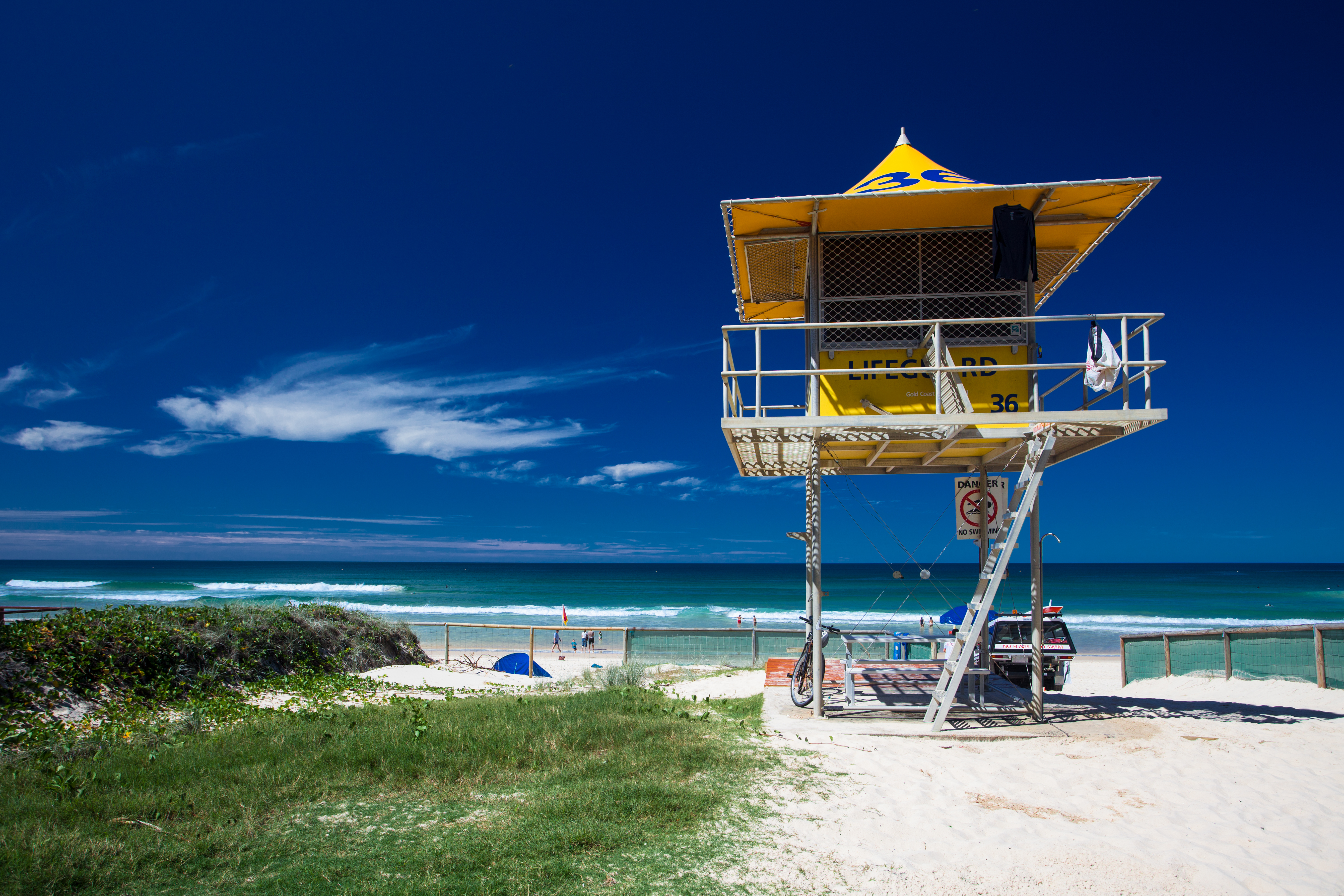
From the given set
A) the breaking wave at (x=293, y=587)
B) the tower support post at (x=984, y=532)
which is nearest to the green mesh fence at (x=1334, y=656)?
the tower support post at (x=984, y=532)

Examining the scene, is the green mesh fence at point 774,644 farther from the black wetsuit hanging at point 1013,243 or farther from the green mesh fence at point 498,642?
the black wetsuit hanging at point 1013,243

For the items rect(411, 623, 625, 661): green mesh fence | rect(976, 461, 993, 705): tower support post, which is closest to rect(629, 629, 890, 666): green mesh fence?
rect(411, 623, 625, 661): green mesh fence

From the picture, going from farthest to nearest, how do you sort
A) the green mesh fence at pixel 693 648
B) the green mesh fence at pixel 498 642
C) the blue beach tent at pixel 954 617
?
1. the green mesh fence at pixel 498 642
2. the green mesh fence at pixel 693 648
3. the blue beach tent at pixel 954 617

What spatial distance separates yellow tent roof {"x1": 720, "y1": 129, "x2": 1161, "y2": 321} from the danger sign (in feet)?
11.1

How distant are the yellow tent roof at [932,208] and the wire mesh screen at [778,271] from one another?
26 cm

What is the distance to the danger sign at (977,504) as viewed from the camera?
11102mm

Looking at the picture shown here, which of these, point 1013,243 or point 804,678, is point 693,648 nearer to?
point 804,678

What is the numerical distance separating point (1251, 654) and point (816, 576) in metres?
8.76

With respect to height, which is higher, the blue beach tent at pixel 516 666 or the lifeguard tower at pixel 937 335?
the lifeguard tower at pixel 937 335

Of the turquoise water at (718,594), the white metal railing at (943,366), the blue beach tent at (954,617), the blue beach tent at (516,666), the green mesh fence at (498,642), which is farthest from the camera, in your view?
the turquoise water at (718,594)

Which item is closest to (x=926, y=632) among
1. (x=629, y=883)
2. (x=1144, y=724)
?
(x=1144, y=724)

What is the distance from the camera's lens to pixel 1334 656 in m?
11.0

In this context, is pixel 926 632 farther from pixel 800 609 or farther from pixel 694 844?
pixel 800 609

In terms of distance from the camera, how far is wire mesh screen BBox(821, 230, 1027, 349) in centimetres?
940
